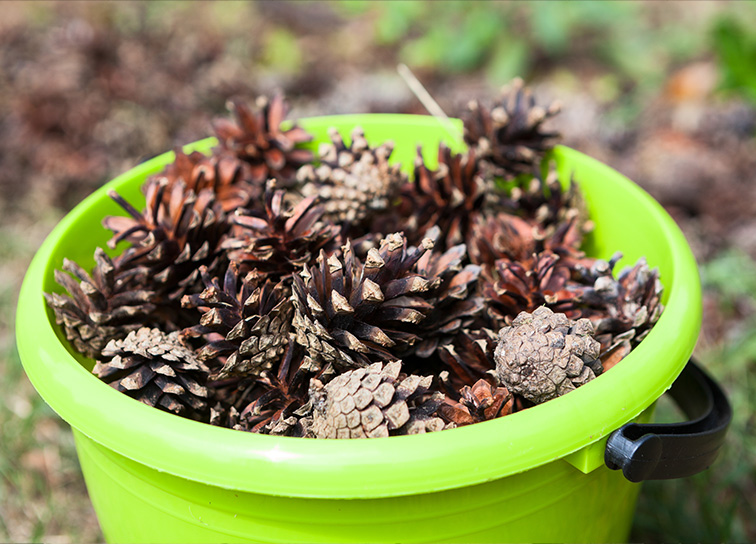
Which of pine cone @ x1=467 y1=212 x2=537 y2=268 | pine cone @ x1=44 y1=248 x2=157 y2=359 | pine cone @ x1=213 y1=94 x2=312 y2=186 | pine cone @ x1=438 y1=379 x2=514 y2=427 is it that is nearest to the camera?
pine cone @ x1=438 y1=379 x2=514 y2=427

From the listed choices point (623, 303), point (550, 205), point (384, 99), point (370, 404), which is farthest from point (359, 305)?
point (384, 99)

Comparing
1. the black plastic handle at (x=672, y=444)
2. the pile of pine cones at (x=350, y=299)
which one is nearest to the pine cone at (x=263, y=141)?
the pile of pine cones at (x=350, y=299)

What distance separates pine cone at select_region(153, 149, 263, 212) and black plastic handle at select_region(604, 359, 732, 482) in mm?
558

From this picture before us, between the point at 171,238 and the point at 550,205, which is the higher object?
the point at 171,238

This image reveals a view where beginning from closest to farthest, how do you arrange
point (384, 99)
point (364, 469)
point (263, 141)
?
point (364, 469)
point (263, 141)
point (384, 99)

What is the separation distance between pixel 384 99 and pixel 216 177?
1.25 meters

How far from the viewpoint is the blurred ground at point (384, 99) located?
4.38ft

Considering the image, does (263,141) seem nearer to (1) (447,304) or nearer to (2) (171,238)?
(2) (171,238)

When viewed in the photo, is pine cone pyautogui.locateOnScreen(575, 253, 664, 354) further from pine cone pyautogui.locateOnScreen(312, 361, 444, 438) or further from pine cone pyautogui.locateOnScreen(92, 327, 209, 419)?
pine cone pyautogui.locateOnScreen(92, 327, 209, 419)

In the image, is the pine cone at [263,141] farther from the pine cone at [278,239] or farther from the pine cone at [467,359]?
the pine cone at [467,359]

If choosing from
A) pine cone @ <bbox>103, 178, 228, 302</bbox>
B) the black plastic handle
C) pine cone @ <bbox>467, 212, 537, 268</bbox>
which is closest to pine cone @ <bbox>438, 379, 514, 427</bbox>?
the black plastic handle

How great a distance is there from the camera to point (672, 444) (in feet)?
2.19

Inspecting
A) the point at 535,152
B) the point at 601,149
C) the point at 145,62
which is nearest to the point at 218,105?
the point at 145,62

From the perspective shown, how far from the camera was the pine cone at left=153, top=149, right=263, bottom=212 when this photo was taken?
947mm
